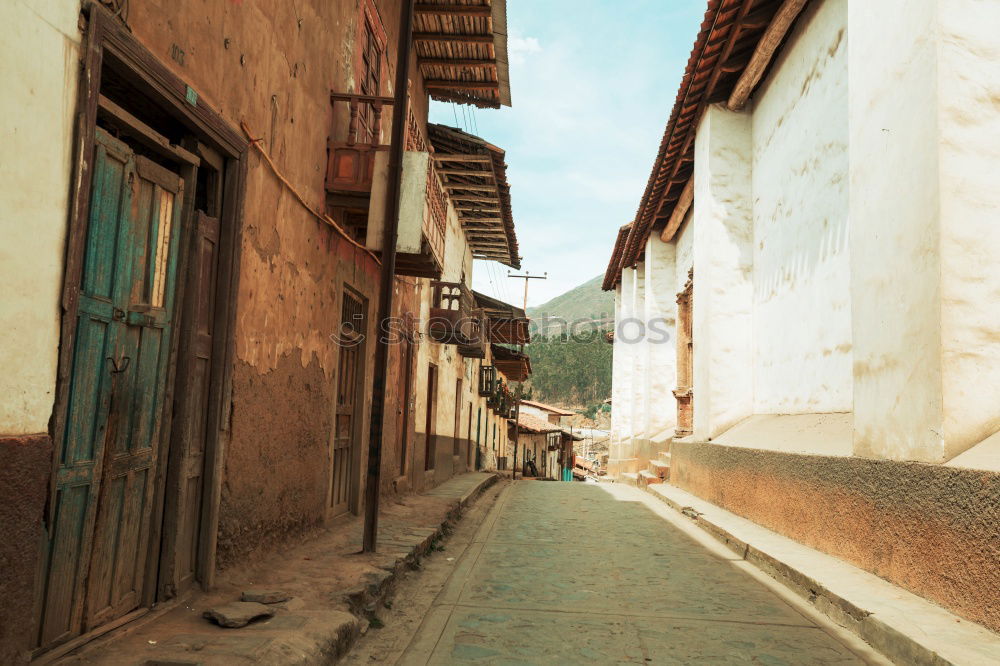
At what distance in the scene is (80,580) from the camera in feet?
10.6

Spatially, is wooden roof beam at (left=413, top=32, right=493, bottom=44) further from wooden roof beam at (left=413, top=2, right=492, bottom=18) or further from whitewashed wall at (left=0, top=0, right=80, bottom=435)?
whitewashed wall at (left=0, top=0, right=80, bottom=435)

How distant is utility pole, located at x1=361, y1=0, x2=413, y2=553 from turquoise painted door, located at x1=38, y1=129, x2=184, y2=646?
2.03m

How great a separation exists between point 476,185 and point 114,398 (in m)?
11.4

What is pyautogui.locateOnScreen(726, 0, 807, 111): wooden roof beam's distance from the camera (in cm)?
835

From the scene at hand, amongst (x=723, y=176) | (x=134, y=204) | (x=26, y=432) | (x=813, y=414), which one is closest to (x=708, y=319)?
(x=723, y=176)

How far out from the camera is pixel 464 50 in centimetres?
1085

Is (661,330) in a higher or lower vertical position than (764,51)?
lower

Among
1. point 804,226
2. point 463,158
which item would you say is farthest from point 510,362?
point 804,226

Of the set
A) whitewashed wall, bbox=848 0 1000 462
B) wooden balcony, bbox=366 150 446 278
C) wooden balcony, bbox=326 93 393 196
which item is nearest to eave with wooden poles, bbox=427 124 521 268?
wooden balcony, bbox=326 93 393 196

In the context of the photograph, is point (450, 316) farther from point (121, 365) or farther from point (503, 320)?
point (121, 365)

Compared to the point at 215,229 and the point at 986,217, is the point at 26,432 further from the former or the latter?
the point at 986,217

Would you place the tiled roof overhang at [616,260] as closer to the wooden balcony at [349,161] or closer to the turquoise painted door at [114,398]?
the wooden balcony at [349,161]

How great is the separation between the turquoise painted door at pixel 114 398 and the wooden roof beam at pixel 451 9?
669 cm

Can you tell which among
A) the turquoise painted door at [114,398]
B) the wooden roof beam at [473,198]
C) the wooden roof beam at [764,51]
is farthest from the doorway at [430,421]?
the turquoise painted door at [114,398]
